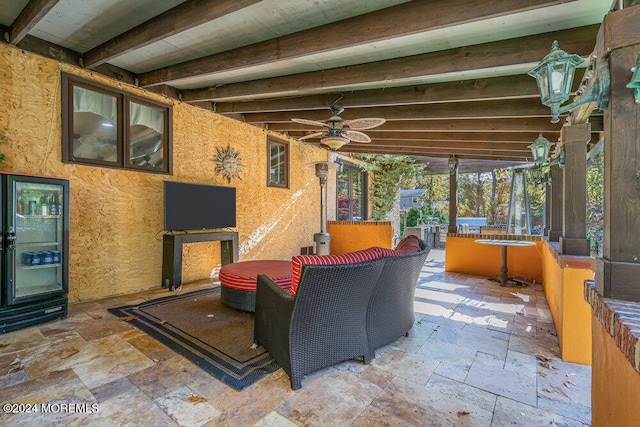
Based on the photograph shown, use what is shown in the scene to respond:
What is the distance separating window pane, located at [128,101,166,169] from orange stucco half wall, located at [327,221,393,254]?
467 centimetres

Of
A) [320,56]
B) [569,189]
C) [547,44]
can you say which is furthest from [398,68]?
[569,189]

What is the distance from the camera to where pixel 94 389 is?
200 centimetres

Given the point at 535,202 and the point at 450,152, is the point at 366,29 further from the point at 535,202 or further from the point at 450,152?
the point at 535,202

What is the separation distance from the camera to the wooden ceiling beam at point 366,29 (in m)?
2.12

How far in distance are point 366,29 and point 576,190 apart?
2.40 metres

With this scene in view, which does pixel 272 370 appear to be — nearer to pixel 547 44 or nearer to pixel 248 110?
pixel 547 44

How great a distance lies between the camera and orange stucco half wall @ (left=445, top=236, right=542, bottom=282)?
5.30 meters

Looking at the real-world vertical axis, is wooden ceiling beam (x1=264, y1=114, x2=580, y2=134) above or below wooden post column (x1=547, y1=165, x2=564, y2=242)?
above

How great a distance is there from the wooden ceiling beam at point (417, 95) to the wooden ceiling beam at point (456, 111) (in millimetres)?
262

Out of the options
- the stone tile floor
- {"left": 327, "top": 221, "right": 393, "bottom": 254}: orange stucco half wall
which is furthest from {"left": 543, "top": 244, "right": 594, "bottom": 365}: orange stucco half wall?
{"left": 327, "top": 221, "right": 393, "bottom": 254}: orange stucco half wall

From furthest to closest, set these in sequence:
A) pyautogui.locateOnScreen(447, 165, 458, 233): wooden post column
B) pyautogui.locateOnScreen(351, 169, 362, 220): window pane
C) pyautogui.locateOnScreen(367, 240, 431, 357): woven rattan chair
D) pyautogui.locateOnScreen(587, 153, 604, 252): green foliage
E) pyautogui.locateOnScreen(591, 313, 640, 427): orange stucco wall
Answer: pyautogui.locateOnScreen(351, 169, 362, 220): window pane → pyautogui.locateOnScreen(447, 165, 458, 233): wooden post column → pyautogui.locateOnScreen(587, 153, 604, 252): green foliage → pyautogui.locateOnScreen(367, 240, 431, 357): woven rattan chair → pyautogui.locateOnScreen(591, 313, 640, 427): orange stucco wall

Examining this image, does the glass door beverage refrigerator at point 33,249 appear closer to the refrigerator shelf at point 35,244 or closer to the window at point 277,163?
the refrigerator shelf at point 35,244

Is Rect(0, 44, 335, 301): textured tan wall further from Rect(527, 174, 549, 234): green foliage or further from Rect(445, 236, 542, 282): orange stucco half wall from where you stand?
Rect(527, 174, 549, 234): green foliage

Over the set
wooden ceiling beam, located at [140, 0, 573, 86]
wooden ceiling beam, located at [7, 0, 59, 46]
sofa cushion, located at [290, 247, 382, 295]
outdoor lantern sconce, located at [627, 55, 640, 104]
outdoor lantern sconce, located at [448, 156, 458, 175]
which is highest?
wooden ceiling beam, located at [7, 0, 59, 46]
